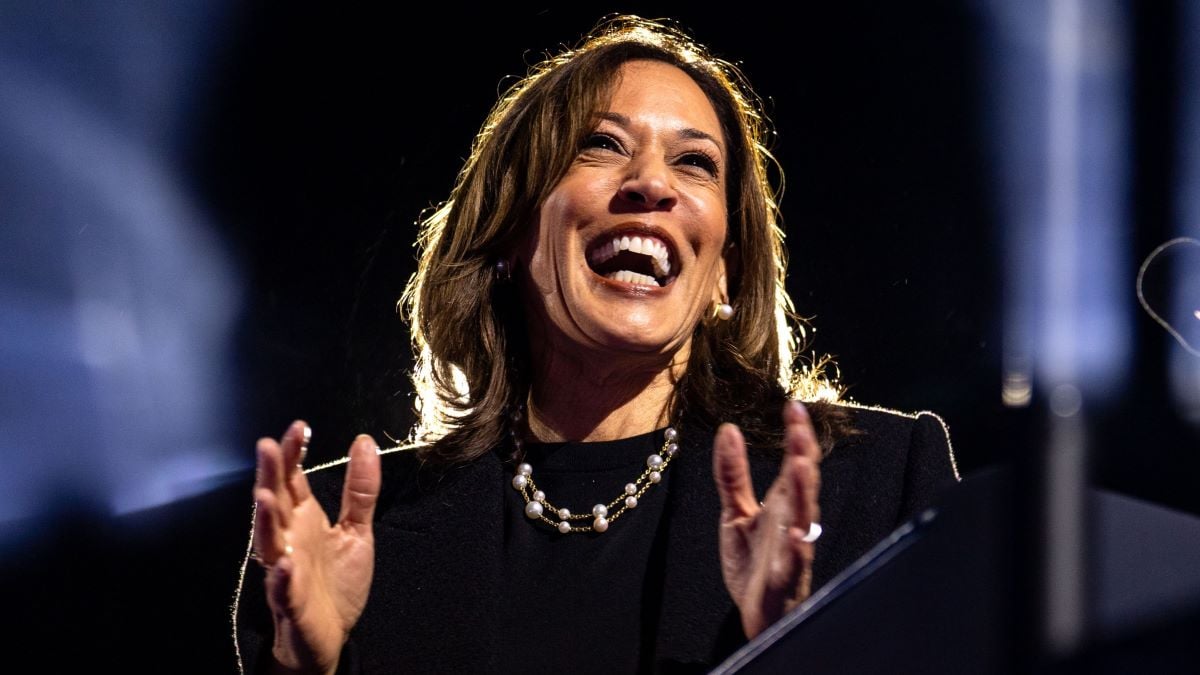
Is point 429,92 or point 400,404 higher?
point 429,92

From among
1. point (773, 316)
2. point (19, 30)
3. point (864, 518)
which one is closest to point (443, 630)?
point (864, 518)

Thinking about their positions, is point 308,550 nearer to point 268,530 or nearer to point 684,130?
point 268,530

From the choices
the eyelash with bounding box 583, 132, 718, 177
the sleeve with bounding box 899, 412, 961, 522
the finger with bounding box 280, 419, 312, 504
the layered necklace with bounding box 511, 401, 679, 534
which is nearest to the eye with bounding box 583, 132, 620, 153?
the eyelash with bounding box 583, 132, 718, 177

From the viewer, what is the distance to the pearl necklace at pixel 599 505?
1.45 meters

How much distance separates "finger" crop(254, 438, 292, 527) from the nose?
0.63m

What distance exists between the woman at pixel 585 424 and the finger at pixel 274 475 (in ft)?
0.05

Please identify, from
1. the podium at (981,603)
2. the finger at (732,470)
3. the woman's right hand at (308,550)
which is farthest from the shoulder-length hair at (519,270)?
the podium at (981,603)

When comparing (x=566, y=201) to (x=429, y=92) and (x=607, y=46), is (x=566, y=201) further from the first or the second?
(x=429, y=92)

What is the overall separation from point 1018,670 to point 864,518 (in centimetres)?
100

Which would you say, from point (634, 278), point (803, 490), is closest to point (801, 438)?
point (803, 490)

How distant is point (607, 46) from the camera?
1.66 m

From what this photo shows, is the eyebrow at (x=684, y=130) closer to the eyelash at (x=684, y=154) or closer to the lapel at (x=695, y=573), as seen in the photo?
the eyelash at (x=684, y=154)

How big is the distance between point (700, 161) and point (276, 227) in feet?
2.05

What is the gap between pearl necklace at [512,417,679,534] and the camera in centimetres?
145
